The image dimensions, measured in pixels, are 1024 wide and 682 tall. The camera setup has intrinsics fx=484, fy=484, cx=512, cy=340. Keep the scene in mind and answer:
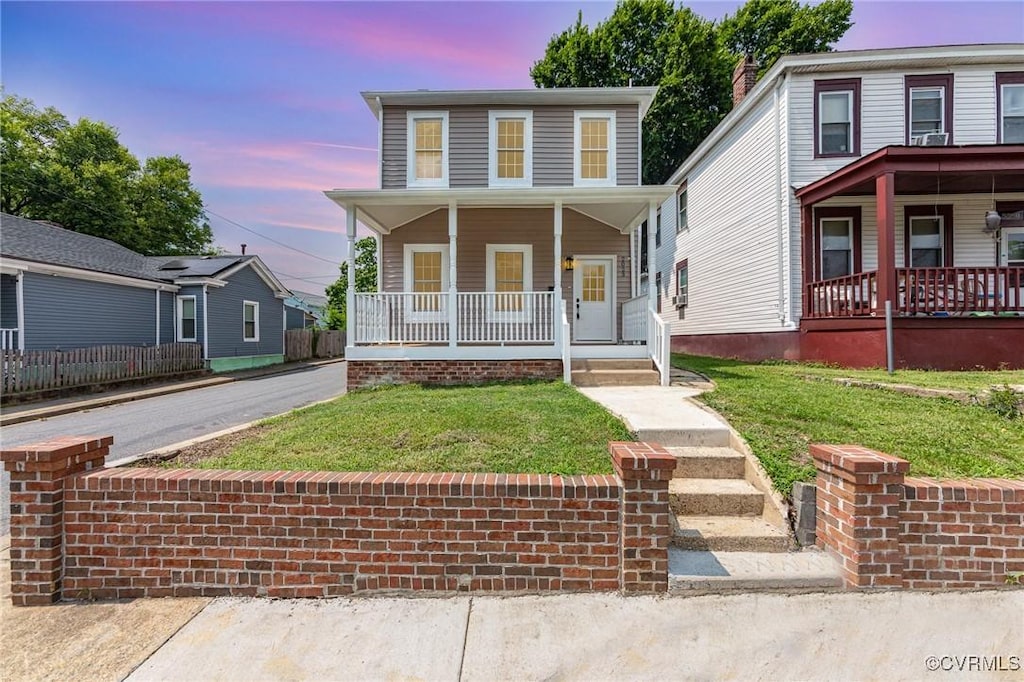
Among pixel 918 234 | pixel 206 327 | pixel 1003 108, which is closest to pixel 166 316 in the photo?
pixel 206 327

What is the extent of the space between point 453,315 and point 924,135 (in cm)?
1091

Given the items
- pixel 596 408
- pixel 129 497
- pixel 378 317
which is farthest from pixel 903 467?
pixel 378 317

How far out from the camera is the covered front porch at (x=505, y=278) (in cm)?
895

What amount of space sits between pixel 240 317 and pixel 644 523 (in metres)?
20.4

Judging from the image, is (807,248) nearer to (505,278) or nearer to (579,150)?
(579,150)

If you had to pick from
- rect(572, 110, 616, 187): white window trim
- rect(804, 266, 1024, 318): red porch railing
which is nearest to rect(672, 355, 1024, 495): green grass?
rect(804, 266, 1024, 318): red porch railing

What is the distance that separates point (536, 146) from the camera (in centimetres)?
1123

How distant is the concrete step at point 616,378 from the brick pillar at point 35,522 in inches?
258

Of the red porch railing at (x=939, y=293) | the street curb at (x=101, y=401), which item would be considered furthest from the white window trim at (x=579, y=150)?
the street curb at (x=101, y=401)

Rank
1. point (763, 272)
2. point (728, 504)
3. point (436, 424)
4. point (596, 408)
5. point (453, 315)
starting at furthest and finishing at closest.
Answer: point (763, 272) < point (453, 315) < point (596, 408) < point (436, 424) < point (728, 504)

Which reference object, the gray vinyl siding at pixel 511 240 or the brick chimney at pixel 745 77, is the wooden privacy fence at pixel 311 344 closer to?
the gray vinyl siding at pixel 511 240

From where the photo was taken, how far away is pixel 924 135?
10500 mm

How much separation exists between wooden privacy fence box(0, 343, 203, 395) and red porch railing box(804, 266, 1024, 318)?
17748mm

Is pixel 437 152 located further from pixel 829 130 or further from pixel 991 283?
pixel 991 283
